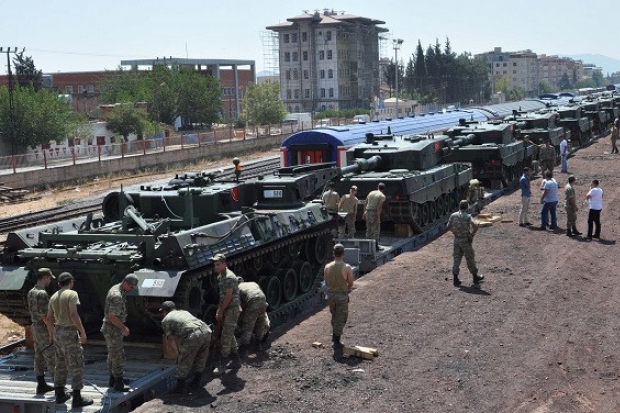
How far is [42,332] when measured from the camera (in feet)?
35.6

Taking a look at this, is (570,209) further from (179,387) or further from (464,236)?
(179,387)

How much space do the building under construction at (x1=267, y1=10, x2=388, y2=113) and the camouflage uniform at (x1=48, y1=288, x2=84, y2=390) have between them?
3616 inches

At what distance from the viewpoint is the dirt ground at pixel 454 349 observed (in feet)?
33.2

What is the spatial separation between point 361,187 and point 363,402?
10.7 meters

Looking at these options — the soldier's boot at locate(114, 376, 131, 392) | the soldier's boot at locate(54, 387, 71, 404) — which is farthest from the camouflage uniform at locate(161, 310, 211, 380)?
the soldier's boot at locate(54, 387, 71, 404)

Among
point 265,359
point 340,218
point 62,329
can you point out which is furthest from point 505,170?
point 62,329

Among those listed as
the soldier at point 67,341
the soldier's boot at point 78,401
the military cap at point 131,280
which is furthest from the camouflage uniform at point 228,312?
the soldier's boot at point 78,401

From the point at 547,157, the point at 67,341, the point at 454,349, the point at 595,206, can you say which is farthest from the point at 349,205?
the point at 547,157

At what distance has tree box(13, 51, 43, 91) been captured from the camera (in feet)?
237

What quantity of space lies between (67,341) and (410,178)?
11.4 meters

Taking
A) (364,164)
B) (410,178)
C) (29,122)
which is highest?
(29,122)

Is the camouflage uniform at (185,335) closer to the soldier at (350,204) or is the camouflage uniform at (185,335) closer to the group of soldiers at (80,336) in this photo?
the group of soldiers at (80,336)

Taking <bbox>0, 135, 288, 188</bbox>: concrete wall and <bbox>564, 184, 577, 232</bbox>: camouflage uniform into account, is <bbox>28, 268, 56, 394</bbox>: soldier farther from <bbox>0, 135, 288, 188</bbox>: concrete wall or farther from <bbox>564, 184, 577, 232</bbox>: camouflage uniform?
<bbox>0, 135, 288, 188</bbox>: concrete wall

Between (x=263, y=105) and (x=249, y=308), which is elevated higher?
(x=263, y=105)
